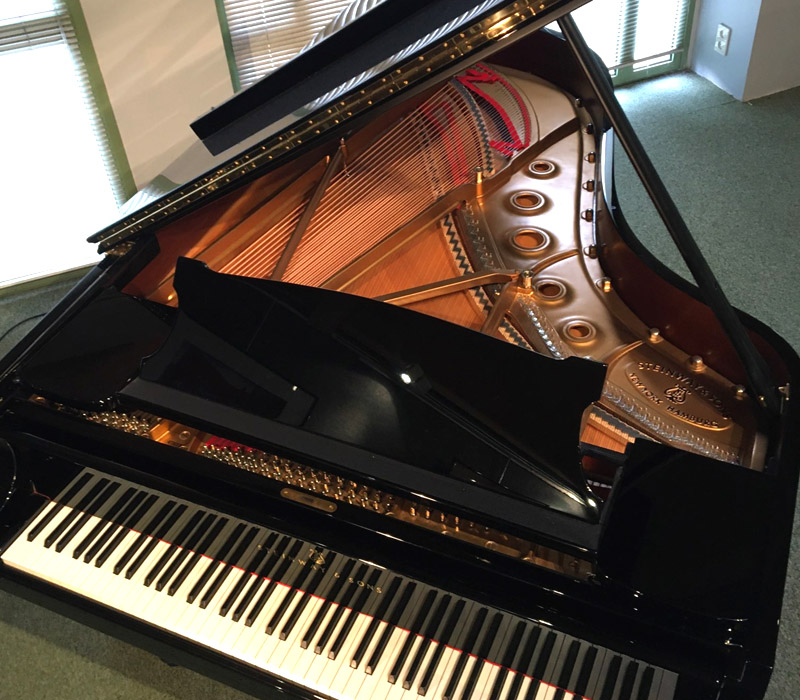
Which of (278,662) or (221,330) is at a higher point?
(221,330)

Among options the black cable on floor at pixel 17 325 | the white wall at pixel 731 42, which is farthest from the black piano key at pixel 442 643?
the white wall at pixel 731 42

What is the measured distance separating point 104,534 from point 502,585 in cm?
116

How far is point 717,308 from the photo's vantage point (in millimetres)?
2143

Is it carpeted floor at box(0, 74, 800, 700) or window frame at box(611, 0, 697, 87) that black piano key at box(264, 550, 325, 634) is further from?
window frame at box(611, 0, 697, 87)

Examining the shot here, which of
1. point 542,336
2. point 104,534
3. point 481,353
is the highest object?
point 481,353

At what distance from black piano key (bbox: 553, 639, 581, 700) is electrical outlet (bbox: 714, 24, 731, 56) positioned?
4816 mm

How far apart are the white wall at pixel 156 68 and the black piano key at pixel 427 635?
11.2ft

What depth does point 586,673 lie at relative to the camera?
188 cm

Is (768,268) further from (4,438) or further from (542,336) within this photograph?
(4,438)

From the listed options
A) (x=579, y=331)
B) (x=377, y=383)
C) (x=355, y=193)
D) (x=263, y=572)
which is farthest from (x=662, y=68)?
(x=263, y=572)

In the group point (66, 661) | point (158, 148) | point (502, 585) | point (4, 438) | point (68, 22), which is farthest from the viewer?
point (158, 148)

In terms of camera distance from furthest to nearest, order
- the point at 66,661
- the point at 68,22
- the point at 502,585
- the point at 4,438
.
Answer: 1. the point at 68,22
2. the point at 66,661
3. the point at 4,438
4. the point at 502,585

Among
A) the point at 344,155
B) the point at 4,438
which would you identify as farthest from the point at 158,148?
the point at 4,438

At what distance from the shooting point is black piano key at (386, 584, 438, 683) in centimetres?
200
